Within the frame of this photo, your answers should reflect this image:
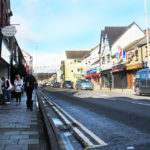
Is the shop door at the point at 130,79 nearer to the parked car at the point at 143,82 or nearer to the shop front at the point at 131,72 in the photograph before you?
the shop front at the point at 131,72

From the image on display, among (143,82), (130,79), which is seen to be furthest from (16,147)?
(130,79)

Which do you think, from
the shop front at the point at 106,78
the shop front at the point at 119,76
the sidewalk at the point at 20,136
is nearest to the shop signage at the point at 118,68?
the shop front at the point at 119,76

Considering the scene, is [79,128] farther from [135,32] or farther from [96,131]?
[135,32]

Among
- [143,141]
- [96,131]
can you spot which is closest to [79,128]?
[96,131]

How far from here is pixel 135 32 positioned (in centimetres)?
3491

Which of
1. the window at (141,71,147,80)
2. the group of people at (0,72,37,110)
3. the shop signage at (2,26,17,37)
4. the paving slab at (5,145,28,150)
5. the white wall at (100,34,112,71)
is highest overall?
the white wall at (100,34,112,71)

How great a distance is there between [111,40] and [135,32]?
425 cm

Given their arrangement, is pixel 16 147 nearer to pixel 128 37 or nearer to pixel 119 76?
pixel 119 76

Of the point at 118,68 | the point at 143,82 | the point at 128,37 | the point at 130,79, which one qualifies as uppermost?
the point at 128,37

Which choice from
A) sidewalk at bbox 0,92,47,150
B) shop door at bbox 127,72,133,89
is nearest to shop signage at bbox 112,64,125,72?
shop door at bbox 127,72,133,89

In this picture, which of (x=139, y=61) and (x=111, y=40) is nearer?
(x=139, y=61)

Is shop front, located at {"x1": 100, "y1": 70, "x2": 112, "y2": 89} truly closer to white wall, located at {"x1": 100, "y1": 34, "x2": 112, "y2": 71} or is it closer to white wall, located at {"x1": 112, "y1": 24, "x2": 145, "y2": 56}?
white wall, located at {"x1": 100, "y1": 34, "x2": 112, "y2": 71}

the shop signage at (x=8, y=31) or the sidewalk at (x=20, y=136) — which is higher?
the shop signage at (x=8, y=31)

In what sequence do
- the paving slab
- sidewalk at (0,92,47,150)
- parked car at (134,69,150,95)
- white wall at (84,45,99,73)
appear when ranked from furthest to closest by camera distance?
white wall at (84,45,99,73) < parked car at (134,69,150,95) < sidewalk at (0,92,47,150) < the paving slab
